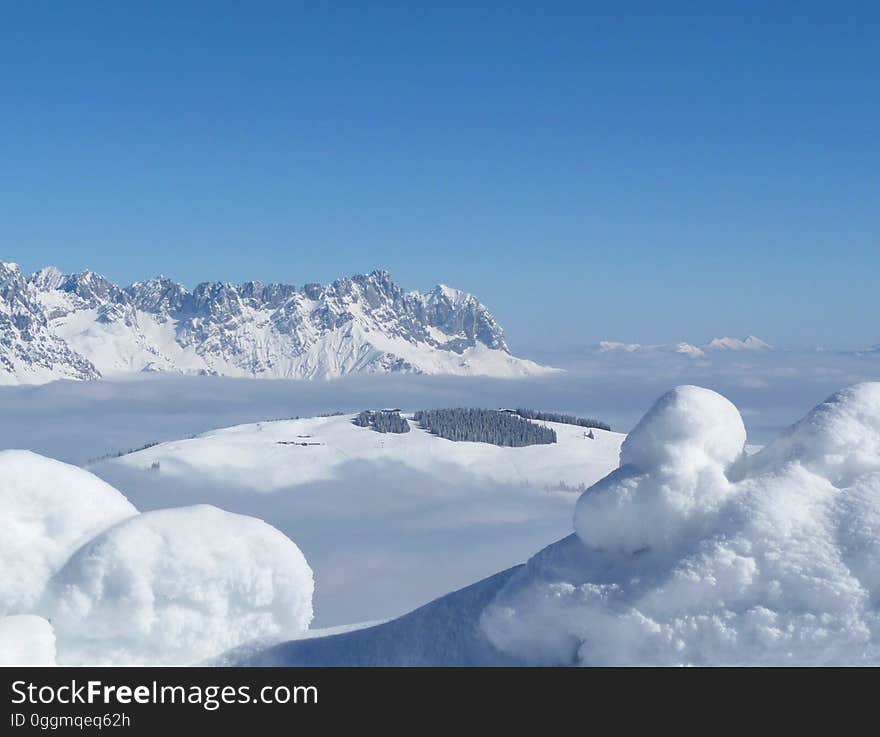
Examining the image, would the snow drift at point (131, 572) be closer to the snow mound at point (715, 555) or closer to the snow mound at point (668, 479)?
the snow mound at point (715, 555)

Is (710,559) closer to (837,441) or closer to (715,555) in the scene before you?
(715,555)

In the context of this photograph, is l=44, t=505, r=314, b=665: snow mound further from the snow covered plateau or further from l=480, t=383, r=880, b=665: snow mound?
l=480, t=383, r=880, b=665: snow mound

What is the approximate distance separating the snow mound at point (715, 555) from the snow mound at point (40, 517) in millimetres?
12286

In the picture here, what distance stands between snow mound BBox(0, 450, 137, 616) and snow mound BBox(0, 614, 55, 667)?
2907 mm

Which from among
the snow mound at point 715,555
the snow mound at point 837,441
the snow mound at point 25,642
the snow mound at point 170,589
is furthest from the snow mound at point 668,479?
the snow mound at point 25,642

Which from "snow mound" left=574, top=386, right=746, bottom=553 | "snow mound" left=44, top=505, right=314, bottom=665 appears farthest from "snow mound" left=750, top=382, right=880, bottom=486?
"snow mound" left=44, top=505, right=314, bottom=665

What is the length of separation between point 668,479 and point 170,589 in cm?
1379

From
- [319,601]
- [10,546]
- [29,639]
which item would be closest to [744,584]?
[29,639]

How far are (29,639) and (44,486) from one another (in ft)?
20.0

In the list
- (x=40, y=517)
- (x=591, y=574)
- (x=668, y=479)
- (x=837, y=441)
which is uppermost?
(x=837, y=441)

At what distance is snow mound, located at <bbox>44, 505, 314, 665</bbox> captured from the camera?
22531 mm

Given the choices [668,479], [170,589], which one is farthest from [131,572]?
[668,479]

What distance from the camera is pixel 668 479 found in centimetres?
1836

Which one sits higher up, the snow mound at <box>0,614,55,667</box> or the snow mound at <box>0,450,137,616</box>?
the snow mound at <box>0,450,137,616</box>
